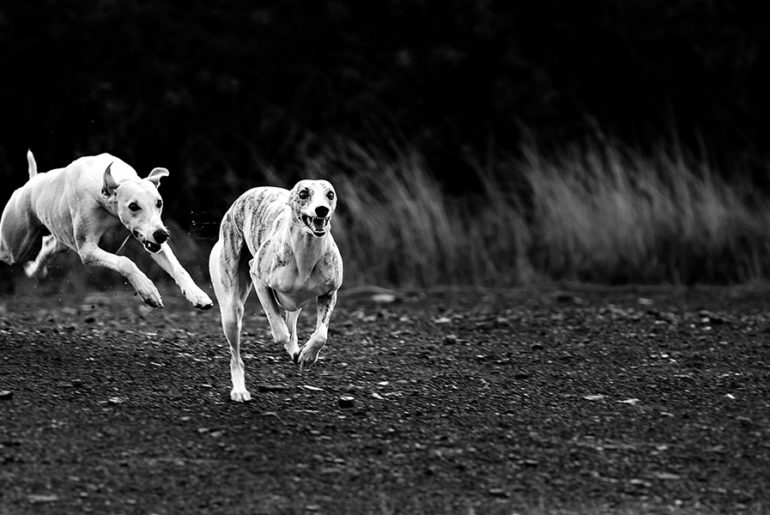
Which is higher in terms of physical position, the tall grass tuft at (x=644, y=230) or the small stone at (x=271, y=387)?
A: the tall grass tuft at (x=644, y=230)

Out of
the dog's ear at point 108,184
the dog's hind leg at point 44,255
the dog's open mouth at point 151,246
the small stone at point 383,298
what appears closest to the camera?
the dog's open mouth at point 151,246

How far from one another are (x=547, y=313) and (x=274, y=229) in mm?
4654

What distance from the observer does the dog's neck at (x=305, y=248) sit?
20.2 ft

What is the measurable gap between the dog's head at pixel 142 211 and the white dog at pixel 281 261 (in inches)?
16.1

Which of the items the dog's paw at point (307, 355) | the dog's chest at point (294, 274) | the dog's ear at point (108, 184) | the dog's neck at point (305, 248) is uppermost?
the dog's ear at point (108, 184)

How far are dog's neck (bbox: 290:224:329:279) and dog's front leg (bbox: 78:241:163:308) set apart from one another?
83 cm

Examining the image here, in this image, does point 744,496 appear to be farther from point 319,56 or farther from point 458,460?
point 319,56

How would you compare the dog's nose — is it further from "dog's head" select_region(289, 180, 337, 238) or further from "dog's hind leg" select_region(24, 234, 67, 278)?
"dog's hind leg" select_region(24, 234, 67, 278)

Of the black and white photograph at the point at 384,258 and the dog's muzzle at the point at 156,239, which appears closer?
the black and white photograph at the point at 384,258

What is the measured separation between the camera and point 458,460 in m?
6.05

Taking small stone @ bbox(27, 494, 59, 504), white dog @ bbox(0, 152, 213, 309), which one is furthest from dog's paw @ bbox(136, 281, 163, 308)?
small stone @ bbox(27, 494, 59, 504)

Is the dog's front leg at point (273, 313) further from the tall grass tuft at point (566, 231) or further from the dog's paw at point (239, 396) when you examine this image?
the tall grass tuft at point (566, 231)

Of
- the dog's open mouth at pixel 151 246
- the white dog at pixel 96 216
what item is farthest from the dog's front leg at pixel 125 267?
the dog's open mouth at pixel 151 246

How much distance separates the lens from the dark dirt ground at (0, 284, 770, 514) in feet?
18.2
